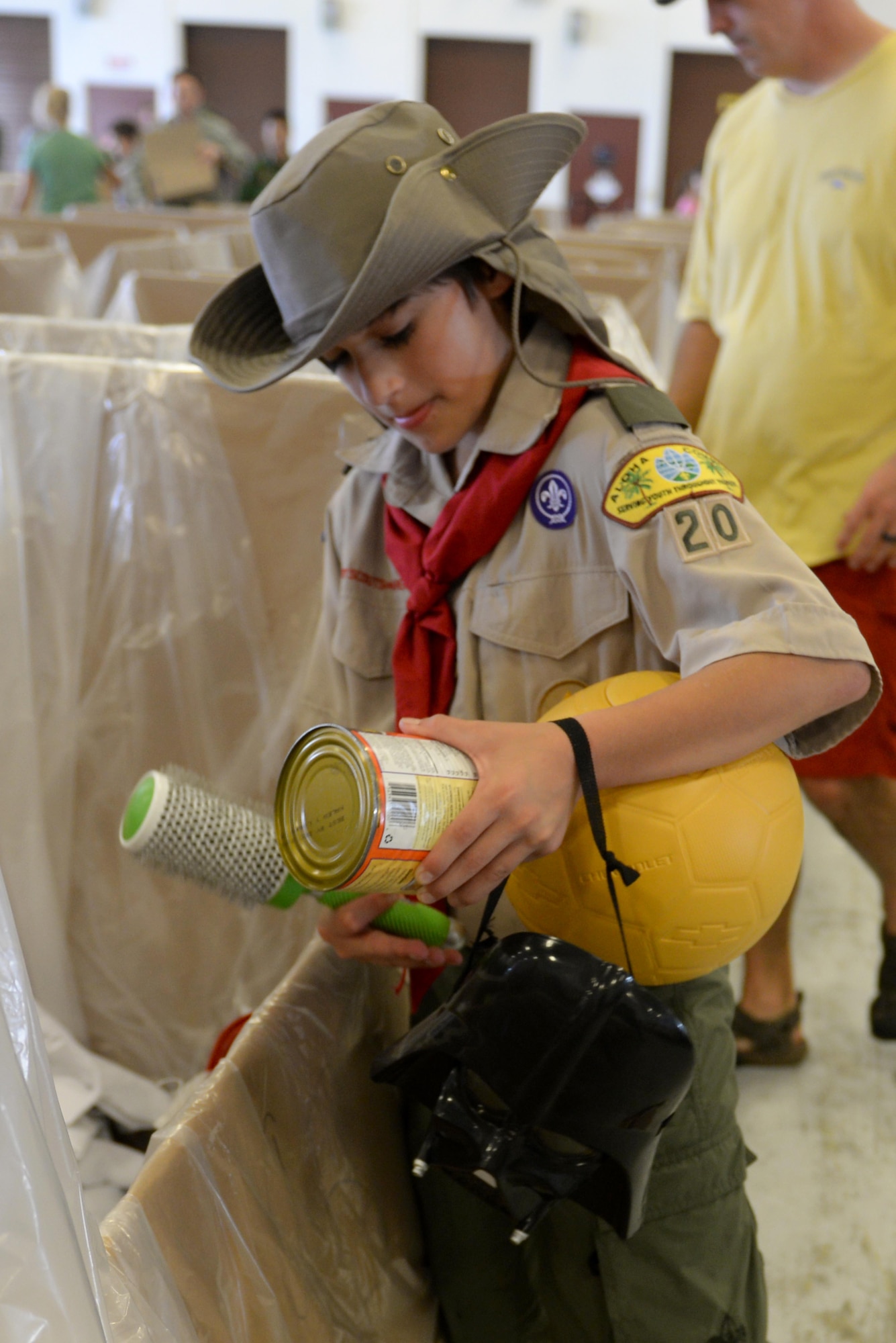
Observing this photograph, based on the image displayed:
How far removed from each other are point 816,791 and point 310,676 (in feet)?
2.48

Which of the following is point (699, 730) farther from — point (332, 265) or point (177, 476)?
point (177, 476)

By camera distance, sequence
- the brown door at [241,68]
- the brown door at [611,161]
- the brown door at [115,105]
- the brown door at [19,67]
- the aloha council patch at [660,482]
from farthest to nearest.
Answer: the brown door at [19,67] → the brown door at [115,105] → the brown door at [241,68] → the brown door at [611,161] → the aloha council patch at [660,482]

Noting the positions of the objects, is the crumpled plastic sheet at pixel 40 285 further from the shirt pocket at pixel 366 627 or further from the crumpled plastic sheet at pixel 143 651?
the shirt pocket at pixel 366 627

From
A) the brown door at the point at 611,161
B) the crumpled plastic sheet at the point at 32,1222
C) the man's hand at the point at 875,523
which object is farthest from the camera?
the brown door at the point at 611,161

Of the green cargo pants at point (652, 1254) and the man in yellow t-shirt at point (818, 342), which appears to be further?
the man in yellow t-shirt at point (818, 342)

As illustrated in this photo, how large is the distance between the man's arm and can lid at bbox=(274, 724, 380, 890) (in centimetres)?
123

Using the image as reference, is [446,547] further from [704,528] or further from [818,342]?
[818,342]

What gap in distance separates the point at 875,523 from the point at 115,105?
44.3 ft

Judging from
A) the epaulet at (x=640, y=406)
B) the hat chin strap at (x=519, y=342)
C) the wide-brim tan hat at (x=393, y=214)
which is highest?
the wide-brim tan hat at (x=393, y=214)

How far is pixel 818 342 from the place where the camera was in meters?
1.55

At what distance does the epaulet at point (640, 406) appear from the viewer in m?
0.96

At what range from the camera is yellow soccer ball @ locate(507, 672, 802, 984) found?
0.84m

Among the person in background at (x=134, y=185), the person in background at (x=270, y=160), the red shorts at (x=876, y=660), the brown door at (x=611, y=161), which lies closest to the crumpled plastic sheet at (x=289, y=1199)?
the red shorts at (x=876, y=660)

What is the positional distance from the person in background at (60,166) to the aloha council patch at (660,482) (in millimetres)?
6070
